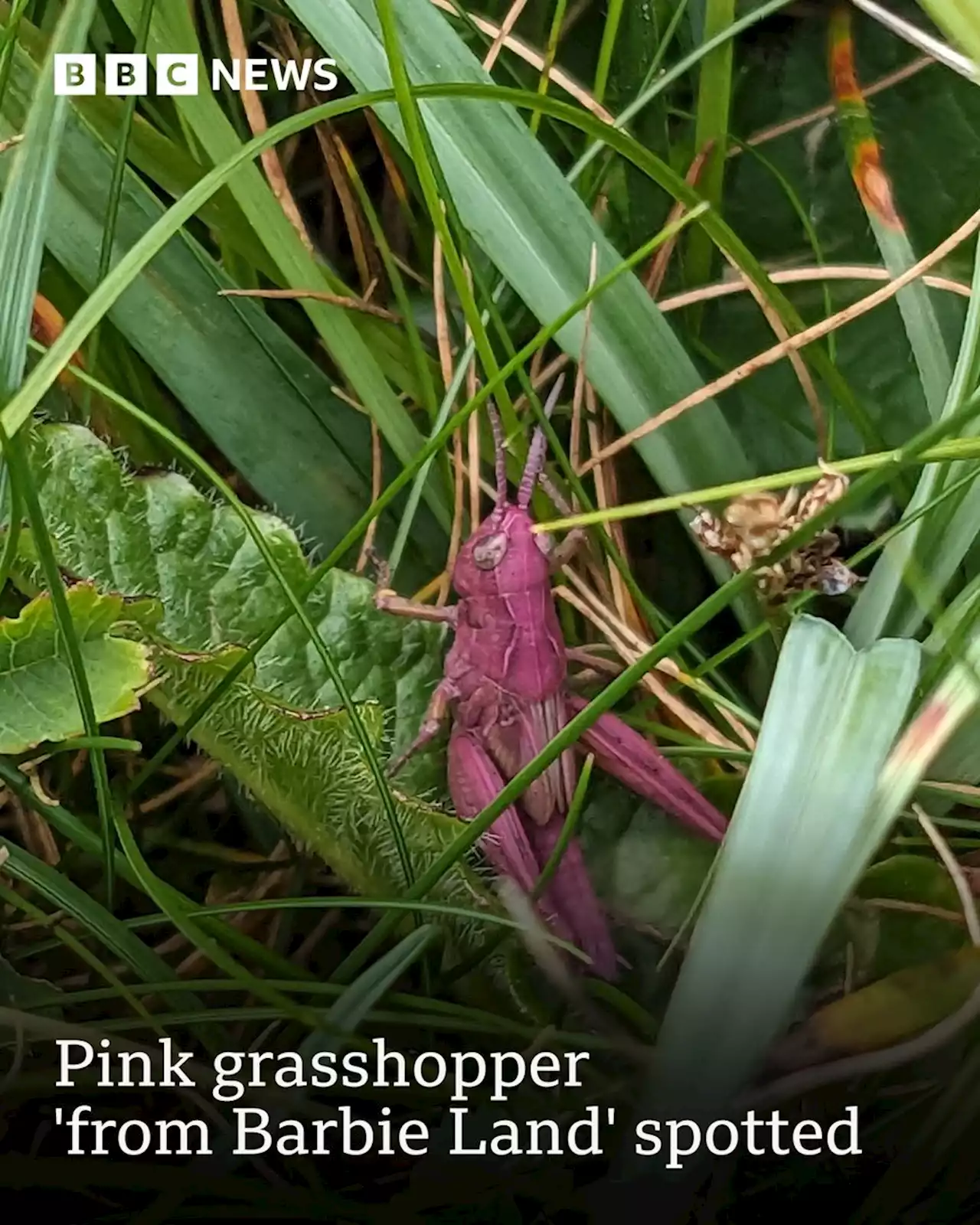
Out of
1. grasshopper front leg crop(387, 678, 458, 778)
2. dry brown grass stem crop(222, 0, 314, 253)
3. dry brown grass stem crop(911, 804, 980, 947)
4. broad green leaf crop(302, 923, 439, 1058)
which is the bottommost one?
broad green leaf crop(302, 923, 439, 1058)

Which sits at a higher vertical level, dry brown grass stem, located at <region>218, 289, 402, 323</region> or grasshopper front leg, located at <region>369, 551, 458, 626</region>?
dry brown grass stem, located at <region>218, 289, 402, 323</region>

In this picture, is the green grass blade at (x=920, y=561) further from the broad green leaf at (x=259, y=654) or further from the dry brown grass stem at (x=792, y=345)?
the broad green leaf at (x=259, y=654)

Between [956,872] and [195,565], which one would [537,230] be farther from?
[956,872]

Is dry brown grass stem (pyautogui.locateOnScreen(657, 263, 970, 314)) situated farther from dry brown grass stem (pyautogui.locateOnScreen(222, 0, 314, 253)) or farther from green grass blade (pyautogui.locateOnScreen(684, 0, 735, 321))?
dry brown grass stem (pyautogui.locateOnScreen(222, 0, 314, 253))

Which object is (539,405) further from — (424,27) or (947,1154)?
(947,1154)

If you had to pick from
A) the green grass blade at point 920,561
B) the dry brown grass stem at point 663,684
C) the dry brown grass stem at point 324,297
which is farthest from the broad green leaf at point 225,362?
the green grass blade at point 920,561

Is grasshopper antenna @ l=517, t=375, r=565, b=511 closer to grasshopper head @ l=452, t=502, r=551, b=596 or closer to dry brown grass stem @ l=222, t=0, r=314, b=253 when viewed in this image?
grasshopper head @ l=452, t=502, r=551, b=596

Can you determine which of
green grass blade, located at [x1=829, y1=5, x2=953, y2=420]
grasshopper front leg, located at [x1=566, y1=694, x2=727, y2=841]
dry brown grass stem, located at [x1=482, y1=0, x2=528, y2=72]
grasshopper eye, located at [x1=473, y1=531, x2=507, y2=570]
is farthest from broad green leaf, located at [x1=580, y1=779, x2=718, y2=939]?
dry brown grass stem, located at [x1=482, y1=0, x2=528, y2=72]

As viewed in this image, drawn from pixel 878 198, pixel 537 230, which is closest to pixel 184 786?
pixel 537 230
